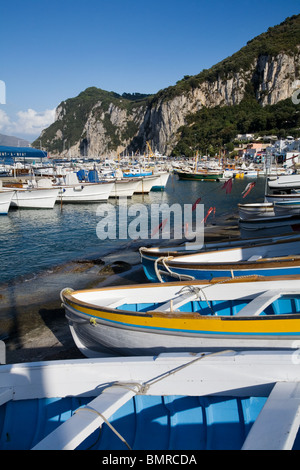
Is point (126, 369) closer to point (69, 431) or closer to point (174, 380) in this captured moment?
point (174, 380)

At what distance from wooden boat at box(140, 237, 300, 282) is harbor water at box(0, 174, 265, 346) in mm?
3865

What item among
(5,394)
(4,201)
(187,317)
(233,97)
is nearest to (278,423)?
(187,317)

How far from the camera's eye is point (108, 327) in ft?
18.4

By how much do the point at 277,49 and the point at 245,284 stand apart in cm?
15154

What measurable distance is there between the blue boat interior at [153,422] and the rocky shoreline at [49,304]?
10.5 ft

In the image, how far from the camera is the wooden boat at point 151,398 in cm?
351

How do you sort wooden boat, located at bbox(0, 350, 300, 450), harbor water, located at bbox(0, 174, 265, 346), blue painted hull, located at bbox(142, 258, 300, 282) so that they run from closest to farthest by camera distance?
1. wooden boat, located at bbox(0, 350, 300, 450)
2. blue painted hull, located at bbox(142, 258, 300, 282)
3. harbor water, located at bbox(0, 174, 265, 346)

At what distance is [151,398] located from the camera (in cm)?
384

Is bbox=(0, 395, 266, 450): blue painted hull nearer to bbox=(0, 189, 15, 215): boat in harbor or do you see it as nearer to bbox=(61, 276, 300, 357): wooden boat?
bbox=(61, 276, 300, 357): wooden boat

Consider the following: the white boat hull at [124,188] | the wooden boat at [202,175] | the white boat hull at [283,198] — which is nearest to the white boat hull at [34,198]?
the white boat hull at [124,188]

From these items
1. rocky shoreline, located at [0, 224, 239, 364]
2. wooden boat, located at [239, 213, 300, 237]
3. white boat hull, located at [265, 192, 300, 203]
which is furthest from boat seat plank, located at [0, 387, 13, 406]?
white boat hull, located at [265, 192, 300, 203]

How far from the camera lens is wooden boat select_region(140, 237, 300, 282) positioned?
749cm

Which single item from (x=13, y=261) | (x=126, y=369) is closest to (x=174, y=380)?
(x=126, y=369)

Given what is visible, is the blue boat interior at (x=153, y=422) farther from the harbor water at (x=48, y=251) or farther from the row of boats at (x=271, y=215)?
the row of boats at (x=271, y=215)
